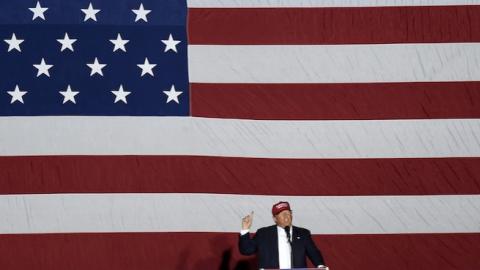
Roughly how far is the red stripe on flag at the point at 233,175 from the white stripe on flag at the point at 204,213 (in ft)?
0.22

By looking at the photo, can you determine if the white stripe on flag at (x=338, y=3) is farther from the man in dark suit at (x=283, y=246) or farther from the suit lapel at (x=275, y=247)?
the suit lapel at (x=275, y=247)

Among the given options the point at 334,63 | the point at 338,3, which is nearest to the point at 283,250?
the point at 334,63

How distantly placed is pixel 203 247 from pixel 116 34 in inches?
74.6

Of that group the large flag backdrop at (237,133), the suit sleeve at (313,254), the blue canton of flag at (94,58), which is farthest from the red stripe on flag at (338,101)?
the suit sleeve at (313,254)

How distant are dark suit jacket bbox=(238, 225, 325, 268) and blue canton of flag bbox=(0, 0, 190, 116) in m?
1.47

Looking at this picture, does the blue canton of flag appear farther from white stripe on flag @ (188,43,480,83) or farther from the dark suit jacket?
the dark suit jacket

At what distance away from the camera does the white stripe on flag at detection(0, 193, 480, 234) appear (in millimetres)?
6703

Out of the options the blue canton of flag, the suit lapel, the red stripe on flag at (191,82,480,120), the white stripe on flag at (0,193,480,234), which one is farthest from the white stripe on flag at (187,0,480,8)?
the suit lapel

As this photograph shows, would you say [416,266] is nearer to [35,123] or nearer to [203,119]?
[203,119]

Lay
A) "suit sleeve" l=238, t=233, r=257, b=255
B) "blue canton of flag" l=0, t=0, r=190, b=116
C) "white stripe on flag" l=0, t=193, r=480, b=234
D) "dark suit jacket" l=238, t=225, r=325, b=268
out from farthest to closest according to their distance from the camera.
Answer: "blue canton of flag" l=0, t=0, r=190, b=116
"white stripe on flag" l=0, t=193, r=480, b=234
"dark suit jacket" l=238, t=225, r=325, b=268
"suit sleeve" l=238, t=233, r=257, b=255

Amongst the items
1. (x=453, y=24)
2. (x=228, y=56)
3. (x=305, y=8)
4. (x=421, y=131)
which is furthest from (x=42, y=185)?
(x=453, y=24)

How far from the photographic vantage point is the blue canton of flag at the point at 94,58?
682cm

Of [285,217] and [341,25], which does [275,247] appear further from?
[341,25]

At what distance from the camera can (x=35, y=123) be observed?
6770 mm
